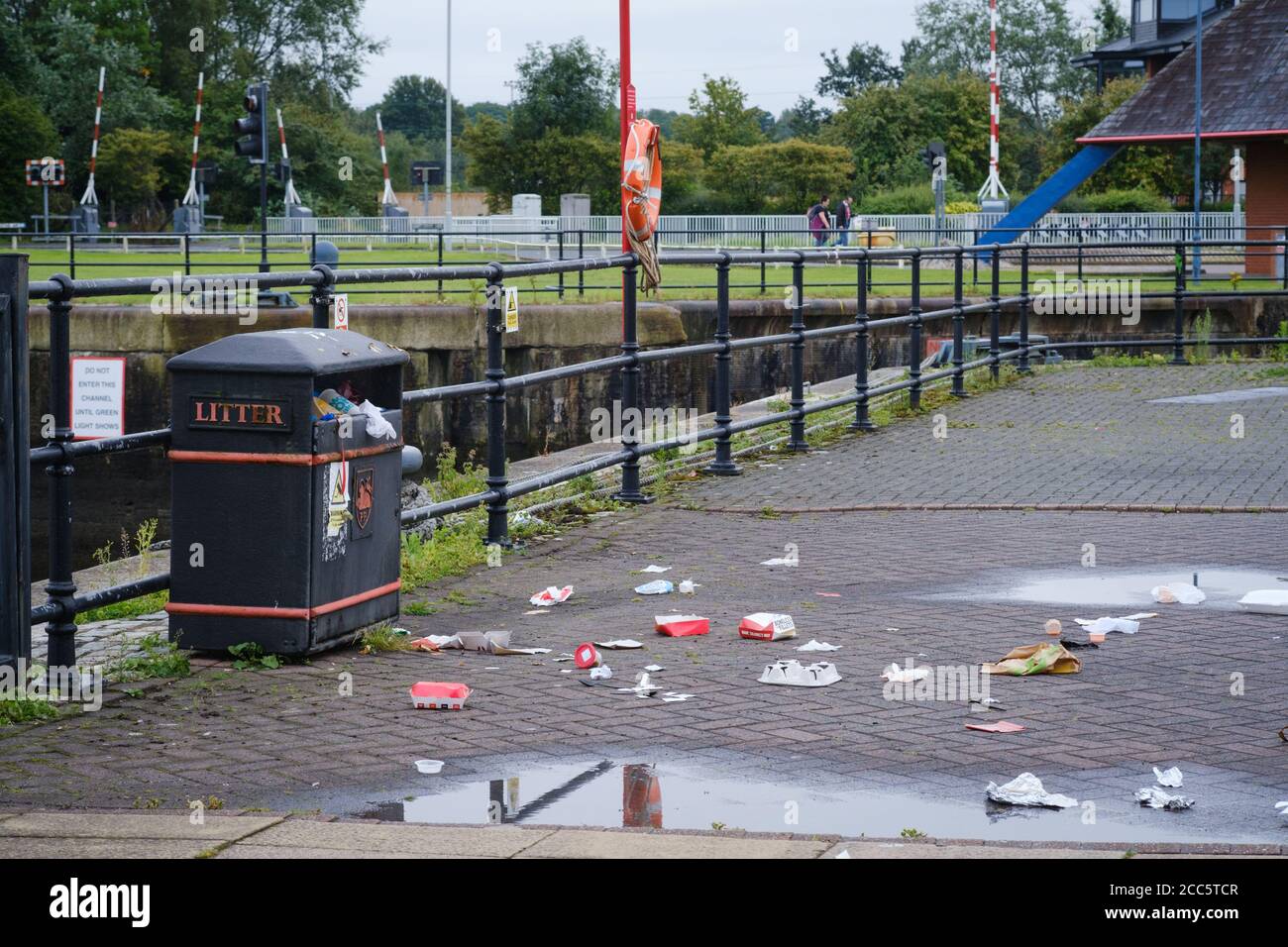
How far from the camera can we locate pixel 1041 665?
250 inches

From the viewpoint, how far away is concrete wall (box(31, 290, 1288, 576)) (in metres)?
23.2

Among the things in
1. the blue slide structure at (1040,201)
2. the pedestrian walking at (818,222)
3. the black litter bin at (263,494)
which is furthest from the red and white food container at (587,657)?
the pedestrian walking at (818,222)

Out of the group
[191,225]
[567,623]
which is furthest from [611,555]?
[191,225]

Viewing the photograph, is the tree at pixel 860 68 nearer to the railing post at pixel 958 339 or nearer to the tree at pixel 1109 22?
the tree at pixel 1109 22

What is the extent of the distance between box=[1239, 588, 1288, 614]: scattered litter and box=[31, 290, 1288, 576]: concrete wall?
15.8 metres

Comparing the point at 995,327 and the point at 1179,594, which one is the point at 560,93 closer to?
the point at 995,327

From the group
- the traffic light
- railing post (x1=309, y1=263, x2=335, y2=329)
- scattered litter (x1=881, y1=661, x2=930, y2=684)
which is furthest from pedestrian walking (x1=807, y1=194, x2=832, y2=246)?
scattered litter (x1=881, y1=661, x2=930, y2=684)

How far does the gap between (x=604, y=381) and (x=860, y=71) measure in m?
88.8

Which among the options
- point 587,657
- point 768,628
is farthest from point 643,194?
point 587,657

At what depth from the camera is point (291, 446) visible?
6344mm

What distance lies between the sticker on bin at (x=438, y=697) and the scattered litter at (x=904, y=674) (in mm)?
1491

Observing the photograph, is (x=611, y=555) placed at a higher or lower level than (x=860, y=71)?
lower

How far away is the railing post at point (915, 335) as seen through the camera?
588 inches
